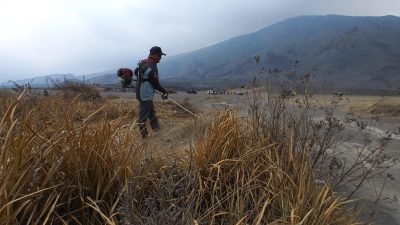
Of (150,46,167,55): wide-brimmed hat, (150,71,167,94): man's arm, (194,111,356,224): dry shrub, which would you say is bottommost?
(194,111,356,224): dry shrub

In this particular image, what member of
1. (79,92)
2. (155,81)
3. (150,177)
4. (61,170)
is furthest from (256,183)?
(79,92)

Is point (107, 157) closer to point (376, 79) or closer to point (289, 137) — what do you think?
point (289, 137)

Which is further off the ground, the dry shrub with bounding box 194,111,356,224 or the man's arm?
the man's arm

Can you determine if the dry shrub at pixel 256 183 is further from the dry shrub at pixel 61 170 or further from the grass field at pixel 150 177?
the dry shrub at pixel 61 170

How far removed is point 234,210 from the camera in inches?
154

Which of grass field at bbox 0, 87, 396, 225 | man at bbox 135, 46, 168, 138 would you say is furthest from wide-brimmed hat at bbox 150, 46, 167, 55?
grass field at bbox 0, 87, 396, 225

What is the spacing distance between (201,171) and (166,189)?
0.68m

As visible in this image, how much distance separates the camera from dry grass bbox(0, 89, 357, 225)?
10.8 ft

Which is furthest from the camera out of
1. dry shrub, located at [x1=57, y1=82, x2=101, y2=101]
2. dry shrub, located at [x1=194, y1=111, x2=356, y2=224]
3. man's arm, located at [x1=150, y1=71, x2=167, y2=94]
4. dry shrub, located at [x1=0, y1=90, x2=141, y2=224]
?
man's arm, located at [x1=150, y1=71, x2=167, y2=94]

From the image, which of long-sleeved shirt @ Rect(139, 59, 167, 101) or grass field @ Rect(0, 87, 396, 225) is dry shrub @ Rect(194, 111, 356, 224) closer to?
grass field @ Rect(0, 87, 396, 225)

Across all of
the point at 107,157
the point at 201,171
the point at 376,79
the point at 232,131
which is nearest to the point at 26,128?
the point at 107,157

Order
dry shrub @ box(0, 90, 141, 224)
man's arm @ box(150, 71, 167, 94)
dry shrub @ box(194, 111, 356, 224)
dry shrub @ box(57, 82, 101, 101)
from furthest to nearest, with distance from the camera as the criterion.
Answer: man's arm @ box(150, 71, 167, 94) < dry shrub @ box(57, 82, 101, 101) < dry shrub @ box(194, 111, 356, 224) < dry shrub @ box(0, 90, 141, 224)

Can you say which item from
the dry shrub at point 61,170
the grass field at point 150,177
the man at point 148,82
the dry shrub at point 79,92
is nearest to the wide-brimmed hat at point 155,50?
the man at point 148,82

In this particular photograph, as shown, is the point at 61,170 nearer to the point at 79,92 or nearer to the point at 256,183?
the point at 256,183
